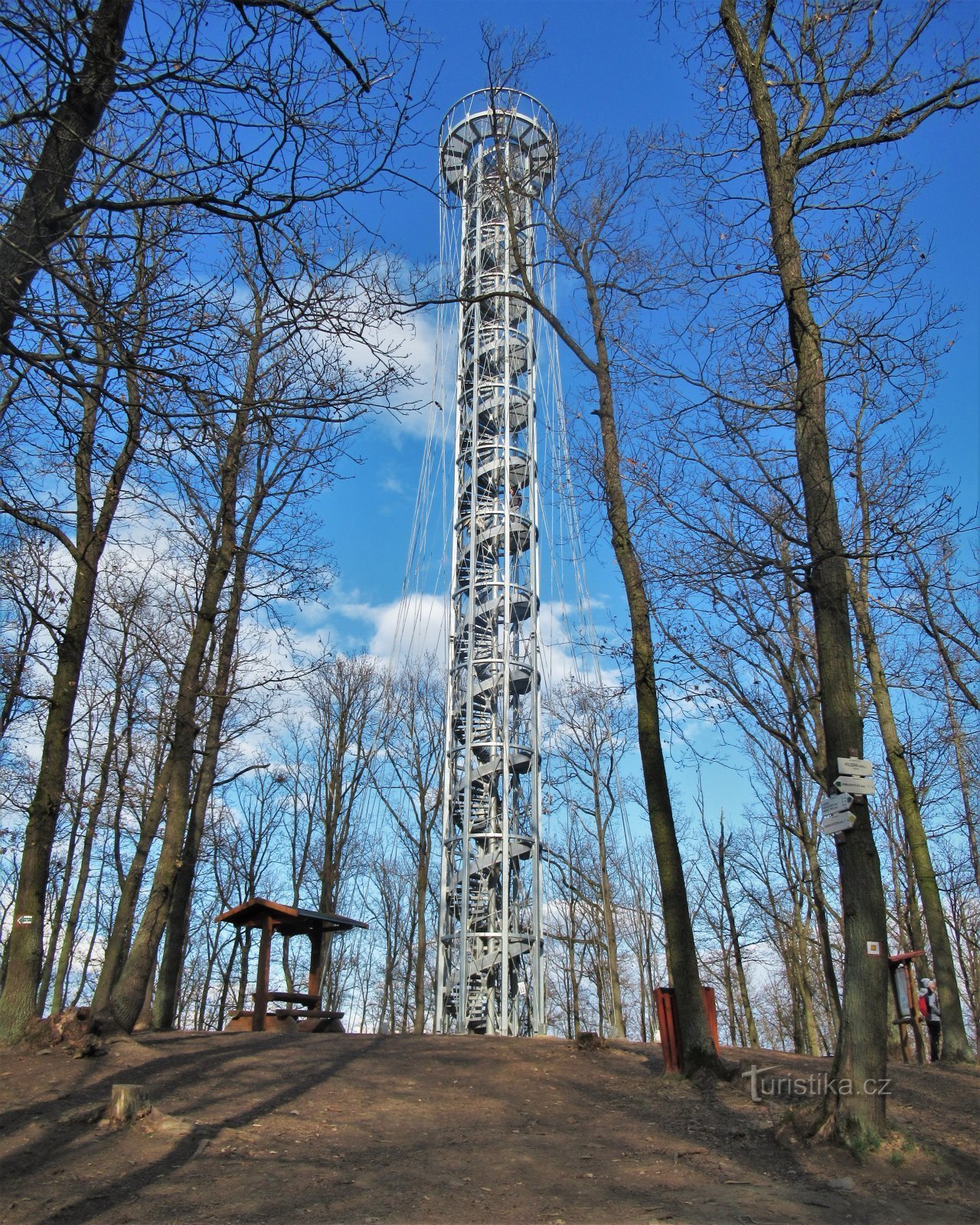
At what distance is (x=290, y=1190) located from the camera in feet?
17.2

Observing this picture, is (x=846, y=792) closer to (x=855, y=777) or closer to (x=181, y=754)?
(x=855, y=777)

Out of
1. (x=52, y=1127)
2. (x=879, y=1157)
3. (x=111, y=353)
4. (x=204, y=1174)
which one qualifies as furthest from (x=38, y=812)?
(x=879, y=1157)

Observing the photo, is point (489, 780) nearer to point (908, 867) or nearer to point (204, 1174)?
point (908, 867)

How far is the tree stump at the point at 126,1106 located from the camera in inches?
239

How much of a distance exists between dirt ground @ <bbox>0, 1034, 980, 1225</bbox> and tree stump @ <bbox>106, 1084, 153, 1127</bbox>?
85mm

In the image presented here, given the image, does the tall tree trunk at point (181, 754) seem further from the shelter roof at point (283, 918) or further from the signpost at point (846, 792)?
the signpost at point (846, 792)

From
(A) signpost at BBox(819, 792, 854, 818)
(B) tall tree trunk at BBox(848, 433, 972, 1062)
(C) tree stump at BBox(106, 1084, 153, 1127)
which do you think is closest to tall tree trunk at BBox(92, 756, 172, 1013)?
(C) tree stump at BBox(106, 1084, 153, 1127)

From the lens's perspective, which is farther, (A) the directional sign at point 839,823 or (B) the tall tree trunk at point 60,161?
(A) the directional sign at point 839,823

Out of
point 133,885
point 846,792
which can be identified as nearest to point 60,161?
point 846,792

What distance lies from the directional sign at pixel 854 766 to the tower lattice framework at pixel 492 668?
1186 centimetres

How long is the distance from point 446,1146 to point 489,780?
500 inches

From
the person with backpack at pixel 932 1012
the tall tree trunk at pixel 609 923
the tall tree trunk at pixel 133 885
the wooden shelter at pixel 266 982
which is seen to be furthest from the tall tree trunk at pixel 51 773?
the tall tree trunk at pixel 609 923

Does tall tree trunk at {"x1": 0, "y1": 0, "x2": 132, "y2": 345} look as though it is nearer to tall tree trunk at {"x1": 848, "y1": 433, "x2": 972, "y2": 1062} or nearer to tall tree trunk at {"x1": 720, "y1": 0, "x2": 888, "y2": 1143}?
tall tree trunk at {"x1": 720, "y1": 0, "x2": 888, "y2": 1143}

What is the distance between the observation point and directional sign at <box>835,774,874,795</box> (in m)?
6.61
